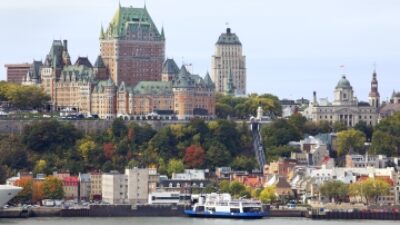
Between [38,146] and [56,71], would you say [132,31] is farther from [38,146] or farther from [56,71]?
[38,146]

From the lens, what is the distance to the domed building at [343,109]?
534 feet

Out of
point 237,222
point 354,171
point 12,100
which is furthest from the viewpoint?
point 12,100

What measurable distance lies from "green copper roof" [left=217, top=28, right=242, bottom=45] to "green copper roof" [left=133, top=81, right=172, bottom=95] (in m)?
31.9

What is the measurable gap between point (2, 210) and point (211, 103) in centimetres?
3930

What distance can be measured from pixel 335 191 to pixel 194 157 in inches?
654

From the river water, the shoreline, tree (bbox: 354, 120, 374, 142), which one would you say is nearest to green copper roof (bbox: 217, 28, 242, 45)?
tree (bbox: 354, 120, 374, 142)

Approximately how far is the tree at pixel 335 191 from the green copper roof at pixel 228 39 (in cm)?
6111

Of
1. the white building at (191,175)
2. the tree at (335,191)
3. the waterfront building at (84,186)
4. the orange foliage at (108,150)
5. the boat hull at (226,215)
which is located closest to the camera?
the boat hull at (226,215)

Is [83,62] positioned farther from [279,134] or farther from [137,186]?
[137,186]

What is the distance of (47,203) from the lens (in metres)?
125

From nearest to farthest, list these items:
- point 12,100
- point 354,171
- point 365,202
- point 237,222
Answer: point 237,222 → point 365,202 → point 354,171 → point 12,100

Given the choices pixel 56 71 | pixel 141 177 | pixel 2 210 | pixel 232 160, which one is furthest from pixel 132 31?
pixel 2 210

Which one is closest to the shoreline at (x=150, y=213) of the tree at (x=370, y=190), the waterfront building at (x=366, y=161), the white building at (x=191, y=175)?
the tree at (x=370, y=190)

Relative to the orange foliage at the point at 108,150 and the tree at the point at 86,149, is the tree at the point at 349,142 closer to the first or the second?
the orange foliage at the point at 108,150
